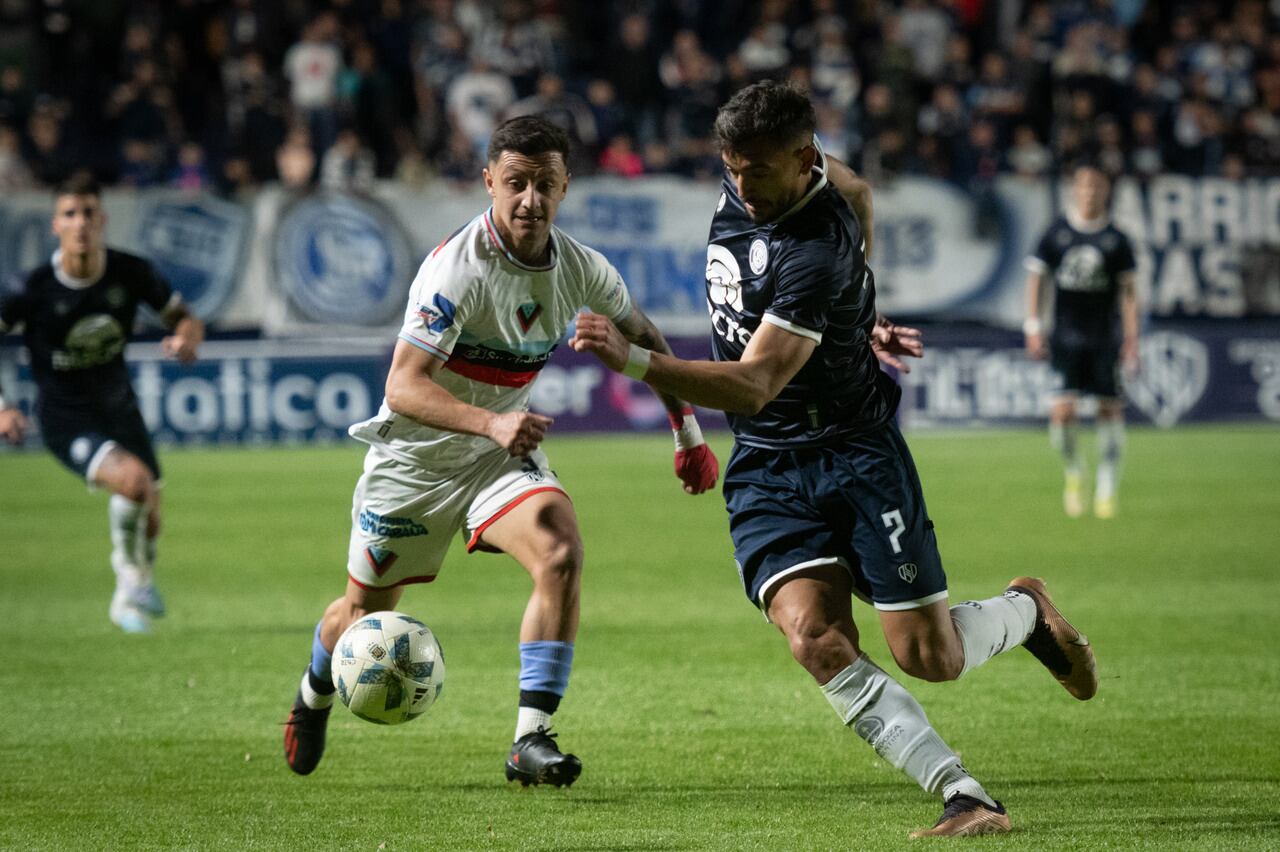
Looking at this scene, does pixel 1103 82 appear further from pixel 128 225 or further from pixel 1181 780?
pixel 1181 780

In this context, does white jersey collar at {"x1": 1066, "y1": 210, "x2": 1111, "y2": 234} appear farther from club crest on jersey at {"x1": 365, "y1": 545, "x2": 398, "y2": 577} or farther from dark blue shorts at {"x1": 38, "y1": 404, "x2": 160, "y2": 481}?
club crest on jersey at {"x1": 365, "y1": 545, "x2": 398, "y2": 577}

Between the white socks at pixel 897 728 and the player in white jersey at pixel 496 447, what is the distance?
95cm

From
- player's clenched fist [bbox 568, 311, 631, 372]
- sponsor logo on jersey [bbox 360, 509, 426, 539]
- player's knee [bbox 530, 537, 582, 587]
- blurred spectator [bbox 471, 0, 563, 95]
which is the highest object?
blurred spectator [bbox 471, 0, 563, 95]

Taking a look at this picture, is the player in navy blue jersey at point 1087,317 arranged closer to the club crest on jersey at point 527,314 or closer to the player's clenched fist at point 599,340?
the club crest on jersey at point 527,314

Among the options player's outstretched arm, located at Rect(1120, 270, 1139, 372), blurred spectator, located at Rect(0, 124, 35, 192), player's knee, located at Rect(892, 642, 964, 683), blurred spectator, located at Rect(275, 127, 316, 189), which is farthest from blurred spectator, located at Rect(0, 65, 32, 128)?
player's knee, located at Rect(892, 642, 964, 683)

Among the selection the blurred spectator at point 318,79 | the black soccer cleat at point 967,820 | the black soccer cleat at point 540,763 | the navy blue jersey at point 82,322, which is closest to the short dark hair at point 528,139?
the black soccer cleat at point 540,763

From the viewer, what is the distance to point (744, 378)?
4789mm

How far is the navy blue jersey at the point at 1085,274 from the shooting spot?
1445 centimetres

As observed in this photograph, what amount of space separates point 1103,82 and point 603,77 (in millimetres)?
6620

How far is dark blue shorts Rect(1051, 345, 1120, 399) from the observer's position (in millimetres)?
14562

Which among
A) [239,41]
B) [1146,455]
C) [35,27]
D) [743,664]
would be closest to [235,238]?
[239,41]

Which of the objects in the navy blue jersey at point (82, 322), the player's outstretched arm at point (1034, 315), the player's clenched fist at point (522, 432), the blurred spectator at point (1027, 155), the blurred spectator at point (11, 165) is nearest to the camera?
the player's clenched fist at point (522, 432)

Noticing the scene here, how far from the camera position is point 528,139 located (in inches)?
219

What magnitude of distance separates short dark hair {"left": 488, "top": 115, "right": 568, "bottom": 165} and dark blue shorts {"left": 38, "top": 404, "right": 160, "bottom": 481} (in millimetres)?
4527
